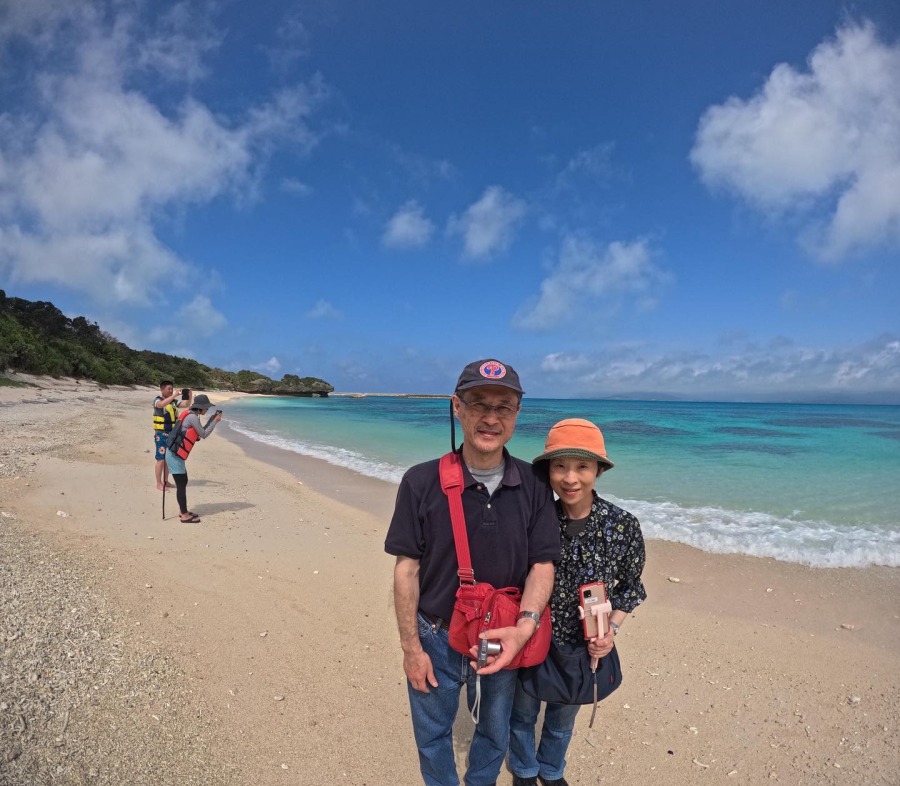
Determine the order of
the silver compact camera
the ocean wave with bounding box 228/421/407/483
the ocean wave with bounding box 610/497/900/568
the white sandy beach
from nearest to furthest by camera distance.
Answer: the silver compact camera, the white sandy beach, the ocean wave with bounding box 610/497/900/568, the ocean wave with bounding box 228/421/407/483

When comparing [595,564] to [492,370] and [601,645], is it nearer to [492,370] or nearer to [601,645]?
[601,645]

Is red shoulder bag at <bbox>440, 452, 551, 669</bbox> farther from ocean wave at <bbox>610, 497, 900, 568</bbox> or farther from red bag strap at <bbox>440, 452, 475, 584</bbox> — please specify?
ocean wave at <bbox>610, 497, 900, 568</bbox>

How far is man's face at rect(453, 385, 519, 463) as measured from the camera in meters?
2.18

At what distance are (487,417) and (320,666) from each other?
2951 millimetres

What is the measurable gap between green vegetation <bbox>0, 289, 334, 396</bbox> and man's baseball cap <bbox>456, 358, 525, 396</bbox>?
5118 cm

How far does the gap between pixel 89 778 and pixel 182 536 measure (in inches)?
183

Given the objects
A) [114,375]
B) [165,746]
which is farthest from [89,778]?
[114,375]

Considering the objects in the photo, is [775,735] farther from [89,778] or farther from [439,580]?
[89,778]

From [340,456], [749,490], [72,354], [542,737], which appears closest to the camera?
[542,737]

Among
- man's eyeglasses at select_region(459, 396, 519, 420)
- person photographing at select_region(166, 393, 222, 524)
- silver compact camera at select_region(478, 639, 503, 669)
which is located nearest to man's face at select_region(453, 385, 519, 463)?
man's eyeglasses at select_region(459, 396, 519, 420)

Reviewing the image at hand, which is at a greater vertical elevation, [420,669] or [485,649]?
[485,649]

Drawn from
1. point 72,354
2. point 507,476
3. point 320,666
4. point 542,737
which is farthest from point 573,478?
point 72,354

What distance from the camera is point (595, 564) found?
240cm

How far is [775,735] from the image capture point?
3297 mm
